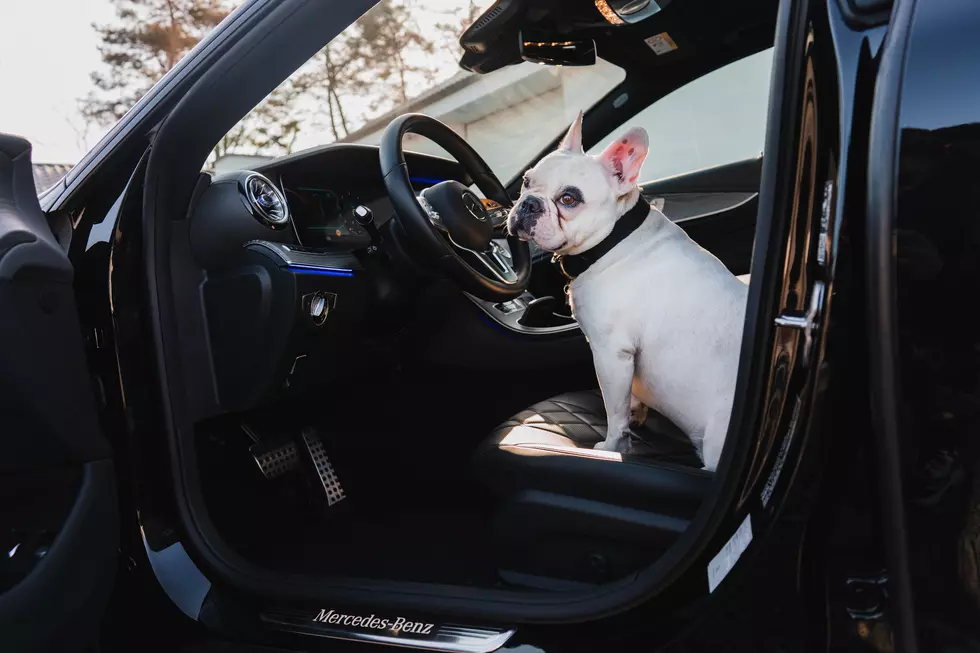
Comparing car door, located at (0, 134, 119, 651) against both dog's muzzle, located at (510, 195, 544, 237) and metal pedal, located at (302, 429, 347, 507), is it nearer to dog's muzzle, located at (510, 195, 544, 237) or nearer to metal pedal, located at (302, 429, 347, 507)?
metal pedal, located at (302, 429, 347, 507)

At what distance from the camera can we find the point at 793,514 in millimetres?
887

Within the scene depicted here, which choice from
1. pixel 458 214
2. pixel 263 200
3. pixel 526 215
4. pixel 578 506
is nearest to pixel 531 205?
pixel 526 215

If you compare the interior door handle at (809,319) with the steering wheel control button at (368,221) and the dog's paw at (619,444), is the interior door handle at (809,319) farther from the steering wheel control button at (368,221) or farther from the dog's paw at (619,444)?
the steering wheel control button at (368,221)

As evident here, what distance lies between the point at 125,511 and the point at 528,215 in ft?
3.57

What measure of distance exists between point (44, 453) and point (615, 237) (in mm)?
1224

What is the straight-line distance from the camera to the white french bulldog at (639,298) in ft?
5.00

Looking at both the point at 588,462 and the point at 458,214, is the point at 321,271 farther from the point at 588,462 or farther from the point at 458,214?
the point at 588,462

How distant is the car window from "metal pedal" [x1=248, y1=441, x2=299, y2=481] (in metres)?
1.54

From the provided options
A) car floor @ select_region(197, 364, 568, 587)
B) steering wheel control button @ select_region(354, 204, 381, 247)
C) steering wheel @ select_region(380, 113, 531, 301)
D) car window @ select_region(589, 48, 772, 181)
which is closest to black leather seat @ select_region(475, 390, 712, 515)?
car floor @ select_region(197, 364, 568, 587)

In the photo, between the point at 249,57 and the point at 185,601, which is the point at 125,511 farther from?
the point at 249,57

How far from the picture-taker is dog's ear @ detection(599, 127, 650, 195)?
1.68m

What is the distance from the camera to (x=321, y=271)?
1786 millimetres

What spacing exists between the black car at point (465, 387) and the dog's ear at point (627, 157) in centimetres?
31

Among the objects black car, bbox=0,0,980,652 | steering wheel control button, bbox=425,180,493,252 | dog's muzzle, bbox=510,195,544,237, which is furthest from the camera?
steering wheel control button, bbox=425,180,493,252
